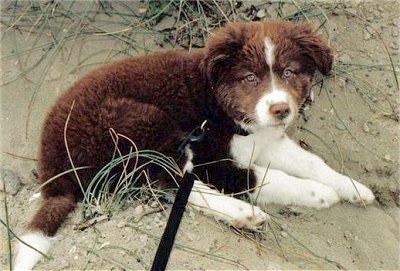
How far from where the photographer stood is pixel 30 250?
3377 millimetres

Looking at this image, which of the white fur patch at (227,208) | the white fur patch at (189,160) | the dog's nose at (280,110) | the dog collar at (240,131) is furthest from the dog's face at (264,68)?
the white fur patch at (227,208)

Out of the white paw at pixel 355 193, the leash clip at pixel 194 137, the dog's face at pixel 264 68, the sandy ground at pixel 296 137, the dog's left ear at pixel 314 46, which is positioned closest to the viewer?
the sandy ground at pixel 296 137

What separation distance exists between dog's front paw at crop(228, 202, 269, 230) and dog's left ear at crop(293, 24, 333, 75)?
0.90m

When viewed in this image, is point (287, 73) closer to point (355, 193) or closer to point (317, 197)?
point (317, 197)

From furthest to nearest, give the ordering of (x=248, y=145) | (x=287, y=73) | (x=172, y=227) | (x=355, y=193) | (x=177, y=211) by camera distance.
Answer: (x=355, y=193), (x=248, y=145), (x=287, y=73), (x=177, y=211), (x=172, y=227)

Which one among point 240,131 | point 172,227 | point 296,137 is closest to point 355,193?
point 296,137

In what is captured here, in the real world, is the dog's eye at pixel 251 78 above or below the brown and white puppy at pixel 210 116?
above

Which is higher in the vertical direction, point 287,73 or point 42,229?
point 287,73

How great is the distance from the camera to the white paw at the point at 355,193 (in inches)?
165

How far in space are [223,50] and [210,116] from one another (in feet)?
1.52

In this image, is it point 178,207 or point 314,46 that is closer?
point 178,207

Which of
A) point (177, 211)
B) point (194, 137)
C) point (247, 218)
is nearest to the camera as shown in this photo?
point (177, 211)

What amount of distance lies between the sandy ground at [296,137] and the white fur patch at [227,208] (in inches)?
2.5

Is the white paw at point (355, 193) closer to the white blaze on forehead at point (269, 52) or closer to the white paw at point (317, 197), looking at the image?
the white paw at point (317, 197)
